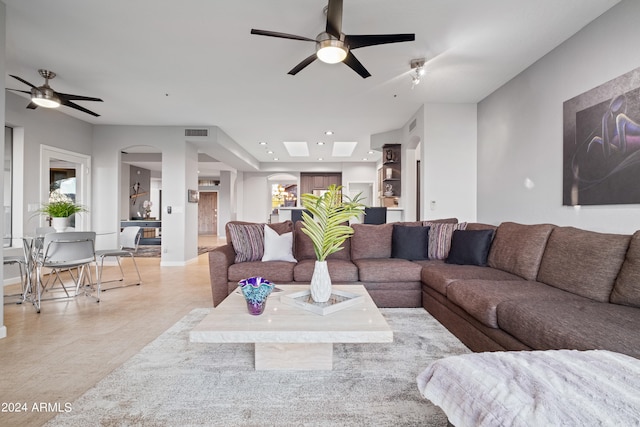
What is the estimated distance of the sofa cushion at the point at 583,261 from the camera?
77.9 inches

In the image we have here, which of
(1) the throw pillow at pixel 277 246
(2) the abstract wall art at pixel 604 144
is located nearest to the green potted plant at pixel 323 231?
(1) the throw pillow at pixel 277 246

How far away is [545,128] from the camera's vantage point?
3.33 metres

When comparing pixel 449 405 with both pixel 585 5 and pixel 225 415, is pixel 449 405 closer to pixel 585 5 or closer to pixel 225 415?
pixel 225 415

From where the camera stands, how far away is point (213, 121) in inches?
226

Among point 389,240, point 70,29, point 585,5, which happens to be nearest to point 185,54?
point 70,29

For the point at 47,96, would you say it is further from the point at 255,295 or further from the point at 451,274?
the point at 451,274

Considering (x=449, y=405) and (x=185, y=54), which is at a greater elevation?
(x=185, y=54)

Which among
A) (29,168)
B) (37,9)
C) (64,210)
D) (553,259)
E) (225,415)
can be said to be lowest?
(225,415)

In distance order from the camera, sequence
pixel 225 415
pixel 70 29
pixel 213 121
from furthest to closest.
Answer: pixel 213 121
pixel 70 29
pixel 225 415

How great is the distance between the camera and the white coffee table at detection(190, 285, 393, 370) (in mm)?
1549

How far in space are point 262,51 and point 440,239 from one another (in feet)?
9.32

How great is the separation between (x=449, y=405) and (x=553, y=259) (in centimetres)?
196

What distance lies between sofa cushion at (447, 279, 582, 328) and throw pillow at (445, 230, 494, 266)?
0.66m

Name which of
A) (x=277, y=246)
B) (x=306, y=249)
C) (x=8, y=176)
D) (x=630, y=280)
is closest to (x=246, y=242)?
(x=277, y=246)
